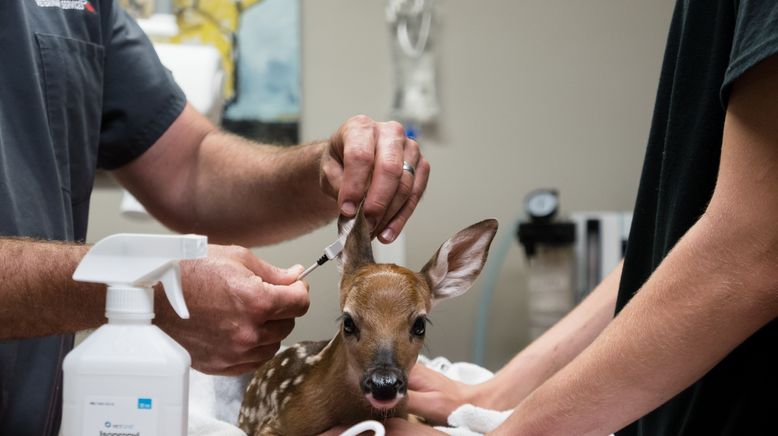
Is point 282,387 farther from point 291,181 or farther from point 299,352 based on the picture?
point 291,181

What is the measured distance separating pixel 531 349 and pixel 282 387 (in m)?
0.41

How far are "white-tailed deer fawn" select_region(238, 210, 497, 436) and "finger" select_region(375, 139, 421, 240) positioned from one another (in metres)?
0.03

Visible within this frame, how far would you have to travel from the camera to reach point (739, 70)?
638mm

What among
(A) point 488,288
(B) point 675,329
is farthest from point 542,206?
(B) point 675,329

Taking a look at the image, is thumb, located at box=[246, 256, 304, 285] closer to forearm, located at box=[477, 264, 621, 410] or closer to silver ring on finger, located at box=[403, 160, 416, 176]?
silver ring on finger, located at box=[403, 160, 416, 176]

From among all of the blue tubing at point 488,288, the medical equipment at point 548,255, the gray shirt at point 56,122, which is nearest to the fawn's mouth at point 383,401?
the gray shirt at point 56,122

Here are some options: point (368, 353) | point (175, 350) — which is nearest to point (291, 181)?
point (368, 353)

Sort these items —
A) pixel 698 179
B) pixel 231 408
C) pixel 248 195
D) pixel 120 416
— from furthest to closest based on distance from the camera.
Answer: pixel 248 195
pixel 231 408
pixel 698 179
pixel 120 416

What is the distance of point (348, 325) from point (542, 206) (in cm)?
160

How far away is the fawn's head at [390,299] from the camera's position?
104 centimetres

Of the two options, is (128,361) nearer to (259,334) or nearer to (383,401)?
(259,334)

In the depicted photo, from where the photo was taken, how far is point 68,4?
131cm

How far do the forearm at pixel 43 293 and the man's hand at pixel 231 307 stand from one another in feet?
0.29

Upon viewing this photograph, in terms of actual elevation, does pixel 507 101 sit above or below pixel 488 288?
above
